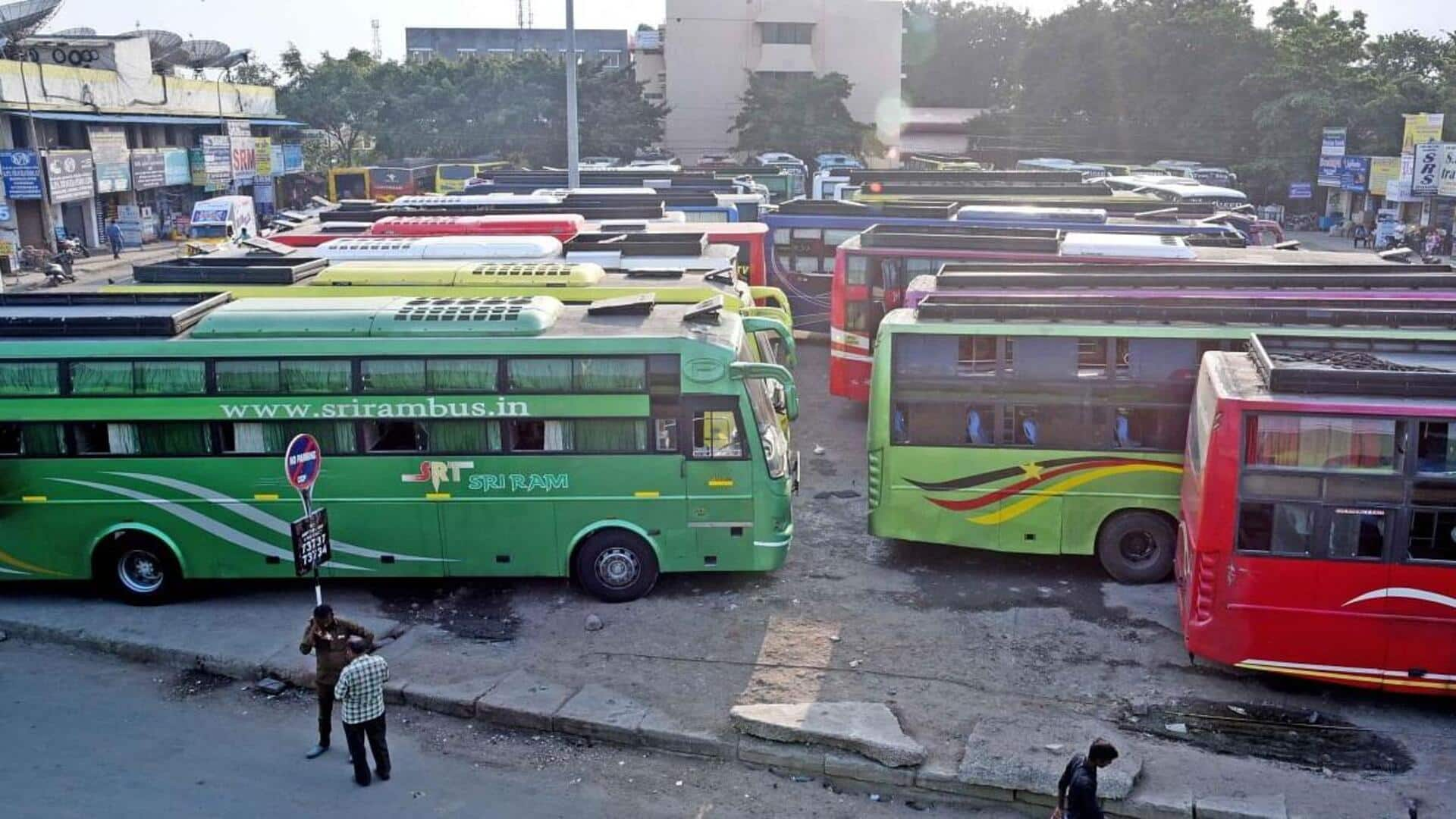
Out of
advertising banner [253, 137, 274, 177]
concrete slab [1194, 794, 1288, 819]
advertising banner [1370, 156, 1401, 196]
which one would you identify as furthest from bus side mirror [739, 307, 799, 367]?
advertising banner [253, 137, 274, 177]

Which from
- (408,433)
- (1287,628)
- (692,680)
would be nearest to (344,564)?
(408,433)

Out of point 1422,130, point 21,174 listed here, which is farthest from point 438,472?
point 1422,130

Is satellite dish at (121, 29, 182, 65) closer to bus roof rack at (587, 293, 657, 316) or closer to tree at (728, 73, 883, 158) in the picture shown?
tree at (728, 73, 883, 158)

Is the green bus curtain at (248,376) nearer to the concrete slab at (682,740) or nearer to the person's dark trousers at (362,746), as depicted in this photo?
the person's dark trousers at (362,746)

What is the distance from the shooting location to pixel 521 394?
39.3 ft

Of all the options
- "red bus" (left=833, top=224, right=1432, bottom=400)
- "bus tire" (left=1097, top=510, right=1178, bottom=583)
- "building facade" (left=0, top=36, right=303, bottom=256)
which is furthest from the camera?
"building facade" (left=0, top=36, right=303, bottom=256)

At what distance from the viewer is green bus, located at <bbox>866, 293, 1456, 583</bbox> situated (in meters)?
12.5

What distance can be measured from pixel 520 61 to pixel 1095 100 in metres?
27.5

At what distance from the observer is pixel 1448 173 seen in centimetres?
3881

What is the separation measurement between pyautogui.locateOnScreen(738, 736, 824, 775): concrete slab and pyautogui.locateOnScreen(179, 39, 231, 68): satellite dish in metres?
55.8

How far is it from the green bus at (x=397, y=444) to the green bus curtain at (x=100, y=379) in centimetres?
2

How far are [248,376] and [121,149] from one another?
36766 mm

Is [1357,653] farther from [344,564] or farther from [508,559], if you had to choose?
[344,564]

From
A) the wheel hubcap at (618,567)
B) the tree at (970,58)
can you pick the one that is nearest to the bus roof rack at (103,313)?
the wheel hubcap at (618,567)
